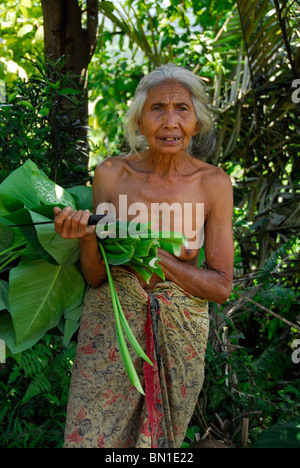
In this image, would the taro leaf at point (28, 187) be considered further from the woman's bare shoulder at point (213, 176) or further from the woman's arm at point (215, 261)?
the woman's bare shoulder at point (213, 176)

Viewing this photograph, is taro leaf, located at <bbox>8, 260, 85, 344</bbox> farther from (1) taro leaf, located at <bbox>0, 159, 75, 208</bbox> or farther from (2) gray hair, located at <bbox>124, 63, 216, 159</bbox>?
(2) gray hair, located at <bbox>124, 63, 216, 159</bbox>

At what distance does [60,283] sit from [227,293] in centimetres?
63

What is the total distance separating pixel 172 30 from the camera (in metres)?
4.47

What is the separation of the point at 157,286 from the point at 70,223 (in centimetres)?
46

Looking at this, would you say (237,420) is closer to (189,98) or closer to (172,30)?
(189,98)

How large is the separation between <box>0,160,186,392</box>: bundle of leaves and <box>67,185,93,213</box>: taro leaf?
0.17 metres

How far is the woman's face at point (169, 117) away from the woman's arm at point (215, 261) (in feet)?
0.76

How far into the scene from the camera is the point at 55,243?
1952mm

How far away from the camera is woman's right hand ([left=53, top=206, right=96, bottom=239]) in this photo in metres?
1.83

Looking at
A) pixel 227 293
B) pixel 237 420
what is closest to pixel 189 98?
pixel 227 293

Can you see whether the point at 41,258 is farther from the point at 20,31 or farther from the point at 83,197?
the point at 20,31

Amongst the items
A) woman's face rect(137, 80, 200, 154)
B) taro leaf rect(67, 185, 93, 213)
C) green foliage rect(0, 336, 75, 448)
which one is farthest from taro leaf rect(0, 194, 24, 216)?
green foliage rect(0, 336, 75, 448)

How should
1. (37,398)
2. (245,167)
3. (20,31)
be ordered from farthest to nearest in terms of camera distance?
(245,167)
(20,31)
(37,398)

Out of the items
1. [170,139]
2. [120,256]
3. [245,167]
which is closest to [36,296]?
[120,256]
